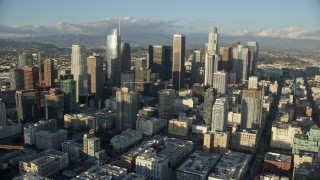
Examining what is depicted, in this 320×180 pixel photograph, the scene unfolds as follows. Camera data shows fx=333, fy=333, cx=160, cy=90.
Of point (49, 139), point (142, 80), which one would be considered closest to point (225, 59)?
point (142, 80)

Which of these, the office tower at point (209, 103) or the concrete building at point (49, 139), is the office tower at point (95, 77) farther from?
the office tower at point (209, 103)

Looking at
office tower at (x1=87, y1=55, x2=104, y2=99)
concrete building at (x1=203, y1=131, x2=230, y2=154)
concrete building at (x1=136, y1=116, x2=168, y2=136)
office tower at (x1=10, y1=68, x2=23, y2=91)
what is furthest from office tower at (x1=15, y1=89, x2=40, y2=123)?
concrete building at (x1=203, y1=131, x2=230, y2=154)

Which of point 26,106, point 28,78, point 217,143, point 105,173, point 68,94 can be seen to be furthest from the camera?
point 28,78

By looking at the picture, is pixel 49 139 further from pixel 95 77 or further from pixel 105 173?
pixel 95 77

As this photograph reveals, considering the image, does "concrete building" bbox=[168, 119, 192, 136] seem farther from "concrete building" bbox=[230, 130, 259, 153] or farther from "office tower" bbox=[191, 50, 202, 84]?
"office tower" bbox=[191, 50, 202, 84]

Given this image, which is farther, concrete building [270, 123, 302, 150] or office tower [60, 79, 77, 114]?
office tower [60, 79, 77, 114]

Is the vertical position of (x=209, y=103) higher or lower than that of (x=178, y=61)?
lower

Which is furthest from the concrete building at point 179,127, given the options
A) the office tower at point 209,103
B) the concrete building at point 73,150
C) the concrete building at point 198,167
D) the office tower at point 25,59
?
the office tower at point 25,59

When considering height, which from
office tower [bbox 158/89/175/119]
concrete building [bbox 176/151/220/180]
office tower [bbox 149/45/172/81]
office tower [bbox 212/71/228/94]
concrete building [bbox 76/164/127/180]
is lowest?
concrete building [bbox 176/151/220/180]
